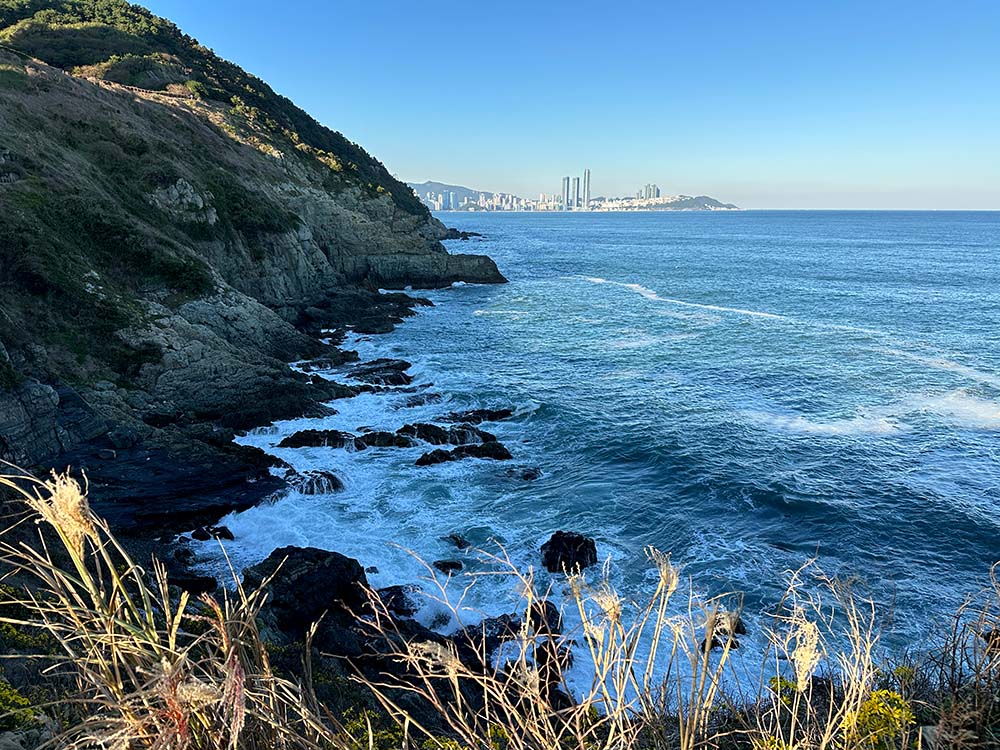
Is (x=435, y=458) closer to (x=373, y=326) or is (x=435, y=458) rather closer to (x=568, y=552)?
(x=568, y=552)

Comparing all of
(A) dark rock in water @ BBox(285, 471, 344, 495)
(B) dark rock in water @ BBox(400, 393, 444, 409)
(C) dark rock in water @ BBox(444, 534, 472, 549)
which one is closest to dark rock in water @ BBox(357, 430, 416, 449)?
(A) dark rock in water @ BBox(285, 471, 344, 495)

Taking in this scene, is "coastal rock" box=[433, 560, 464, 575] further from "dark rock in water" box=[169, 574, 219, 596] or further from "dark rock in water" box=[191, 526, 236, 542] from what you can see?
"dark rock in water" box=[191, 526, 236, 542]

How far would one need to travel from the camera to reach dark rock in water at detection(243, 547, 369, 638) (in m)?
15.2

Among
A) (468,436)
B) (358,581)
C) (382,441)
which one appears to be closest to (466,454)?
(468,436)

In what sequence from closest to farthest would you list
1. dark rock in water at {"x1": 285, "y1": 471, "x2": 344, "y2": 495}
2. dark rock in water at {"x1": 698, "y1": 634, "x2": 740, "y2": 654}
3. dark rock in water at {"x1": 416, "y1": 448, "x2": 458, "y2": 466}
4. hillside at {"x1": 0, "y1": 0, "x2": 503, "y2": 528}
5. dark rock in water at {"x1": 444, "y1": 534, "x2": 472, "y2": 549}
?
dark rock in water at {"x1": 698, "y1": 634, "x2": 740, "y2": 654}, dark rock in water at {"x1": 444, "y1": 534, "x2": 472, "y2": 549}, hillside at {"x1": 0, "y1": 0, "x2": 503, "y2": 528}, dark rock in water at {"x1": 285, "y1": 471, "x2": 344, "y2": 495}, dark rock in water at {"x1": 416, "y1": 448, "x2": 458, "y2": 466}

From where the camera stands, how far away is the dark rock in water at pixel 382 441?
2791cm

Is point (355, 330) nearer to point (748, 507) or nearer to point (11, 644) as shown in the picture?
point (748, 507)

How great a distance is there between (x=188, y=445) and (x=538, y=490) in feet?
44.1

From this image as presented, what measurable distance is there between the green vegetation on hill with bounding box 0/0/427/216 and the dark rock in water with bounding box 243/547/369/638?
72.3 metres

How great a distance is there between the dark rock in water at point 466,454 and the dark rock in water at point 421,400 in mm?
6428

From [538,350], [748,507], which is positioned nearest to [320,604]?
[748,507]

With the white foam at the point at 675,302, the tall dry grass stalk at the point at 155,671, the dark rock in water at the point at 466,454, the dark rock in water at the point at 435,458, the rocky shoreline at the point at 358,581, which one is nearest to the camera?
the tall dry grass stalk at the point at 155,671

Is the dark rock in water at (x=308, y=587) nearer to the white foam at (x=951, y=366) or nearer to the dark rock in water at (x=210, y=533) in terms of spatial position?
the dark rock in water at (x=210, y=533)

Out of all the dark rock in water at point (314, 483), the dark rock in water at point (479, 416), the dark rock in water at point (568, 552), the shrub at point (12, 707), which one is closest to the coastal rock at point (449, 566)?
the dark rock in water at point (568, 552)
